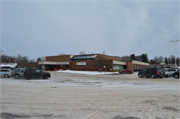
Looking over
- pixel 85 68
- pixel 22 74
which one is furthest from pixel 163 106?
pixel 85 68

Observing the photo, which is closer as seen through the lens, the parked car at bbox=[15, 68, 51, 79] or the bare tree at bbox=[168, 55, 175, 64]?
the parked car at bbox=[15, 68, 51, 79]

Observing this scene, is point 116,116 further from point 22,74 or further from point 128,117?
point 22,74

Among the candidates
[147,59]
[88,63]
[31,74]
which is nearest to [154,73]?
[31,74]

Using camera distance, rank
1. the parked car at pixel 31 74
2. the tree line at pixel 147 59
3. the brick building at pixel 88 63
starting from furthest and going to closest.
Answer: the tree line at pixel 147 59, the brick building at pixel 88 63, the parked car at pixel 31 74

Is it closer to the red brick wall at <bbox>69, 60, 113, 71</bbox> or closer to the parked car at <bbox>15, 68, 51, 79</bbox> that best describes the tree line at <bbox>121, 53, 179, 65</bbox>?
the red brick wall at <bbox>69, 60, 113, 71</bbox>

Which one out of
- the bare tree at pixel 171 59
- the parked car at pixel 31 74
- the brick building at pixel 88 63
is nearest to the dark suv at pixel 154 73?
the parked car at pixel 31 74

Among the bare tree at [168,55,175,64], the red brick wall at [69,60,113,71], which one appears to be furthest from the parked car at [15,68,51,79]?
the bare tree at [168,55,175,64]

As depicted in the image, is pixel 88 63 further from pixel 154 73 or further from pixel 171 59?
pixel 171 59

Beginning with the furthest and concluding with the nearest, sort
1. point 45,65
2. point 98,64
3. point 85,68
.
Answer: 1. point 45,65
2. point 85,68
3. point 98,64

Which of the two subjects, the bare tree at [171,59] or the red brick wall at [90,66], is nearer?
the red brick wall at [90,66]

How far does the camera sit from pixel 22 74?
66.0 ft

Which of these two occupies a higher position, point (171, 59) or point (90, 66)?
point (171, 59)

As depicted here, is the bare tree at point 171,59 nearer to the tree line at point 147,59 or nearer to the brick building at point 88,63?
the tree line at point 147,59

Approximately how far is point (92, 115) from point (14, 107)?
3680 mm
